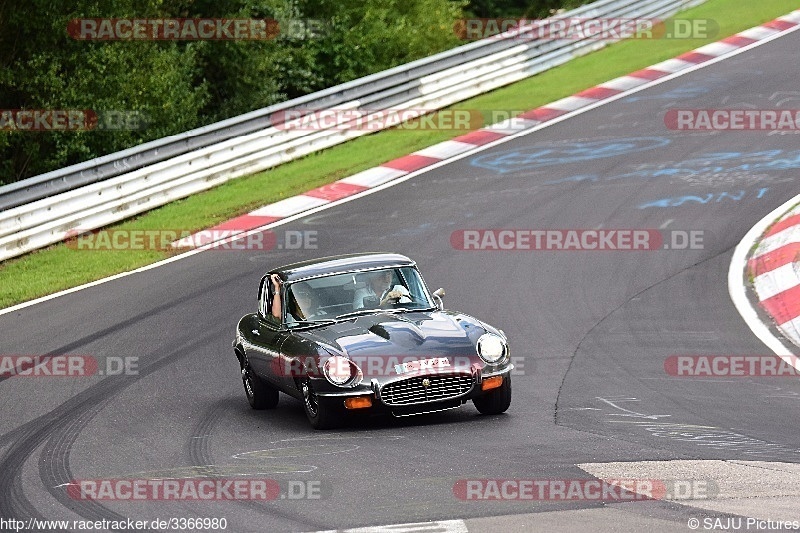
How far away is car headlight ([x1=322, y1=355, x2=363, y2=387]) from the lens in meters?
9.12

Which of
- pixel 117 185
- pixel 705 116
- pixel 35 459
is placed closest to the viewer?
pixel 35 459

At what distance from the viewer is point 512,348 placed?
38.9ft

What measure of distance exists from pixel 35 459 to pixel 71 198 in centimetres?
935

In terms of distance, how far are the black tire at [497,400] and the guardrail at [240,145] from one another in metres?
9.52

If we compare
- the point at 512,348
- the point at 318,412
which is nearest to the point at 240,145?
the point at 512,348

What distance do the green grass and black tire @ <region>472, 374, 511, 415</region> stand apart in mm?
7737

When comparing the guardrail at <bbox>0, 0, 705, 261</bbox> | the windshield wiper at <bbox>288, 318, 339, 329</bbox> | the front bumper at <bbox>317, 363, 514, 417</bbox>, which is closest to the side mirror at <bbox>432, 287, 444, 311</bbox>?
the windshield wiper at <bbox>288, 318, 339, 329</bbox>

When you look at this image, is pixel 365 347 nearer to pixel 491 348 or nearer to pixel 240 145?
pixel 491 348

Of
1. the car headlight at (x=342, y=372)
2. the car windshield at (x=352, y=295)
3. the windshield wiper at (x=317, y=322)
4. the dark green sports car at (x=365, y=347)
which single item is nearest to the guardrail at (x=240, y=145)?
the dark green sports car at (x=365, y=347)

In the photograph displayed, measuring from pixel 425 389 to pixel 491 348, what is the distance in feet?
2.14

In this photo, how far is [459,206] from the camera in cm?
1738

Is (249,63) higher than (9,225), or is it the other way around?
(249,63)

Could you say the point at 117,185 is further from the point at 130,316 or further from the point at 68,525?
the point at 68,525

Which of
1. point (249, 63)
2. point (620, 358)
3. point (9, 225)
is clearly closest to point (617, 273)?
point (620, 358)
